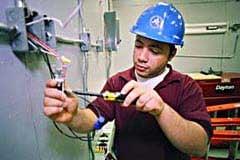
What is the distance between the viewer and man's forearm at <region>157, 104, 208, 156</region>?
797mm

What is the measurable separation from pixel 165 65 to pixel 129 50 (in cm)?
323

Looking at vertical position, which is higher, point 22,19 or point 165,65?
point 22,19

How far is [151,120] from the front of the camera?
1.05 m

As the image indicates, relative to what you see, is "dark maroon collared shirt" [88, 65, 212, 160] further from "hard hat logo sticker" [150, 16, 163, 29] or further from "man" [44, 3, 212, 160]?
"hard hat logo sticker" [150, 16, 163, 29]

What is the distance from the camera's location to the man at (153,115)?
0.87 m

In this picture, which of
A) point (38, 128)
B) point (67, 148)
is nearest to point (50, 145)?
point (38, 128)

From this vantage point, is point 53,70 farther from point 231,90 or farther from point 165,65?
point 231,90

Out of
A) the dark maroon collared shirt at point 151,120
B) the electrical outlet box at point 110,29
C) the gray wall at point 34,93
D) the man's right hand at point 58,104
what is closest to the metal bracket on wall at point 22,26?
the gray wall at point 34,93

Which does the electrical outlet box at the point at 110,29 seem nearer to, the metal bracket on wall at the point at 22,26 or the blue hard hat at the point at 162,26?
the blue hard hat at the point at 162,26

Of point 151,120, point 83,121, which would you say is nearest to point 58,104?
point 83,121

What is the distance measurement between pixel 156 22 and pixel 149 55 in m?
0.14

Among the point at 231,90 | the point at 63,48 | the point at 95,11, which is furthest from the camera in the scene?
the point at 231,90

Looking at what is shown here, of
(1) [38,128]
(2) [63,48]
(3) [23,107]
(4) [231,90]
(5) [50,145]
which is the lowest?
(4) [231,90]

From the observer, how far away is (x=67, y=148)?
1.39 metres
